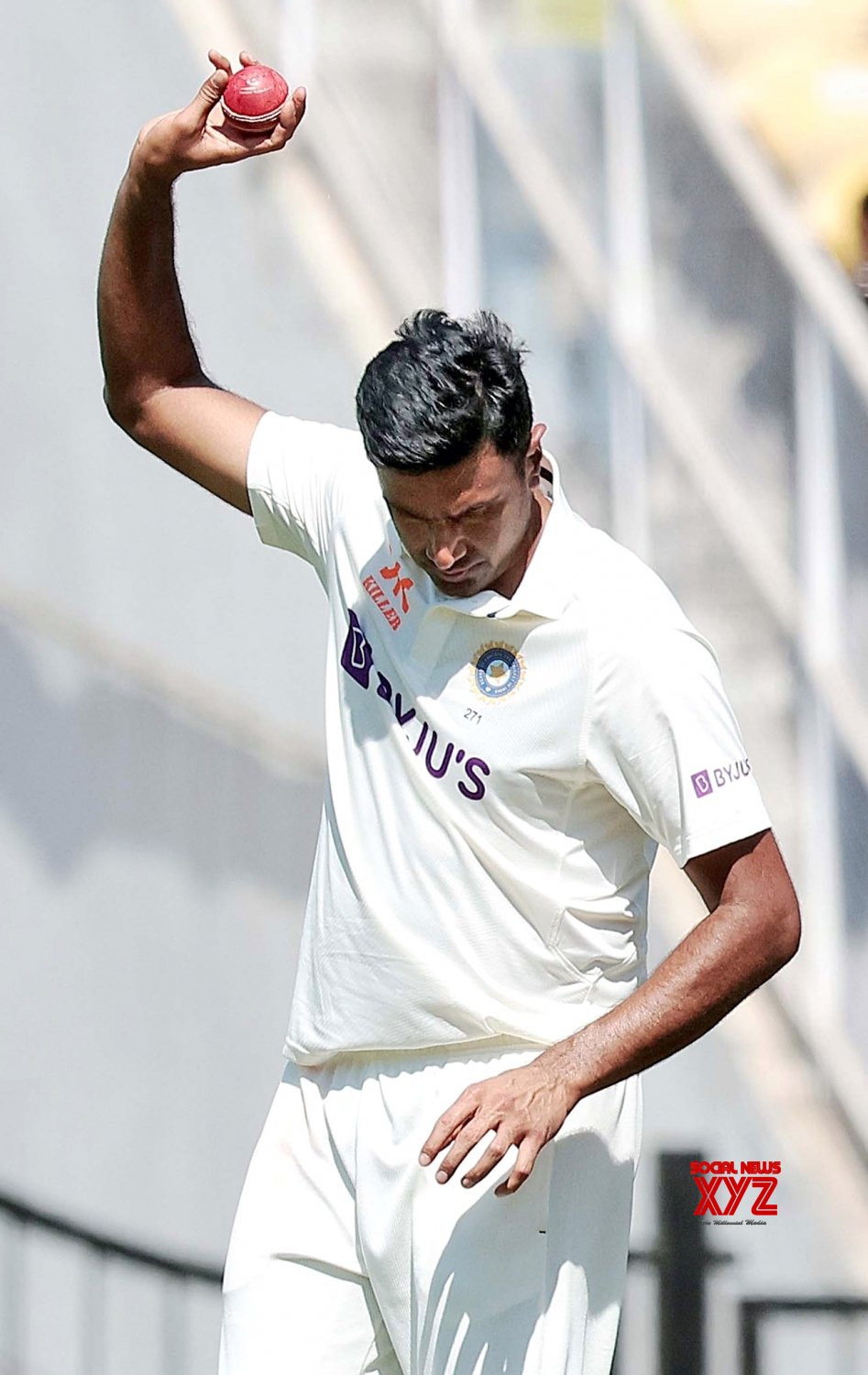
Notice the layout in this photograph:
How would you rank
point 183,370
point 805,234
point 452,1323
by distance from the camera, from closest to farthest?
point 452,1323 → point 183,370 → point 805,234

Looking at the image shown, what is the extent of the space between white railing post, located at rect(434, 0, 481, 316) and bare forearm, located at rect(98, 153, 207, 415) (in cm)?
104

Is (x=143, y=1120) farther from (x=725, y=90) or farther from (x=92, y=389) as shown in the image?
(x=725, y=90)

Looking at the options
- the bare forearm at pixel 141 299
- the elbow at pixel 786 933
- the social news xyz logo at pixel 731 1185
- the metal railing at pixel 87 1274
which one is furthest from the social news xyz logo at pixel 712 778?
the metal railing at pixel 87 1274

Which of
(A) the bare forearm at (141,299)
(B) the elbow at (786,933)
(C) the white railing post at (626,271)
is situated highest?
(C) the white railing post at (626,271)

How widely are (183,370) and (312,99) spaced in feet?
3.66

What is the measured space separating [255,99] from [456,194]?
1.21m

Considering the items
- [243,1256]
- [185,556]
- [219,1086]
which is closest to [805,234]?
[185,556]

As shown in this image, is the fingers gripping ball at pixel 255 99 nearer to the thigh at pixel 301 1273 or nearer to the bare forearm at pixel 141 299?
the bare forearm at pixel 141 299

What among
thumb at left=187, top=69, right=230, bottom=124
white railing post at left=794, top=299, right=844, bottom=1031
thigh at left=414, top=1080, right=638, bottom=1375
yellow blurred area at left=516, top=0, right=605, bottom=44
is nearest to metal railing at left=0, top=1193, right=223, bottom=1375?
white railing post at left=794, top=299, right=844, bottom=1031

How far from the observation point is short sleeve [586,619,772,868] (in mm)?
1619

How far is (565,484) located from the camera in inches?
112

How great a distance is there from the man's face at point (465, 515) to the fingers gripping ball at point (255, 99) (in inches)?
15.4

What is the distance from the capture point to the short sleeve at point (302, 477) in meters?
1.86

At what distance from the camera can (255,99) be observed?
69.8 inches
